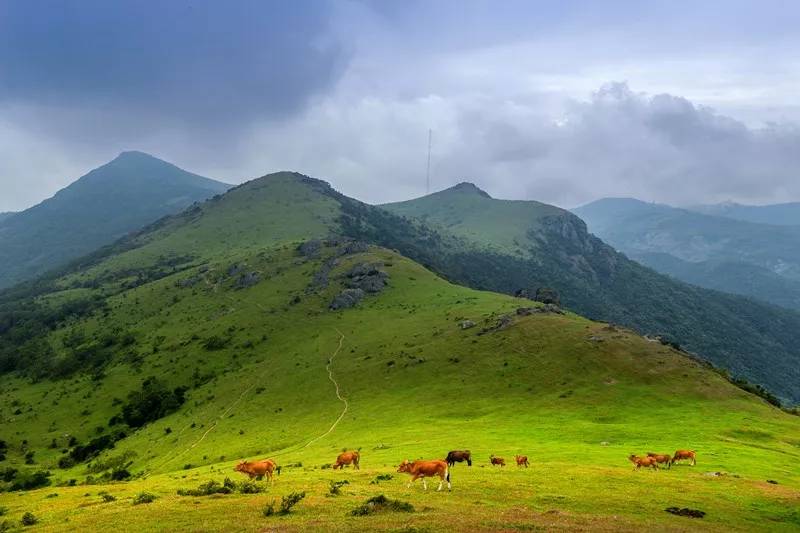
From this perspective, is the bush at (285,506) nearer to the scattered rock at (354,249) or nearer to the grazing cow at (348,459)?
the grazing cow at (348,459)

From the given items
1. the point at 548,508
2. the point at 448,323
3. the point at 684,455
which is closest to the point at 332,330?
the point at 448,323

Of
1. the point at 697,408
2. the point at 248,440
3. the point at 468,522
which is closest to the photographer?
the point at 468,522

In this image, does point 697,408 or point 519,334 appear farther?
point 519,334

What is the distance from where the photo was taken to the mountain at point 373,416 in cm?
2855

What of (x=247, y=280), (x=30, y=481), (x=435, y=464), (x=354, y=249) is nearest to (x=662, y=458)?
(x=435, y=464)

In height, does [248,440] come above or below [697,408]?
below

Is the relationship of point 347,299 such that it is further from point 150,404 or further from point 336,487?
point 336,487

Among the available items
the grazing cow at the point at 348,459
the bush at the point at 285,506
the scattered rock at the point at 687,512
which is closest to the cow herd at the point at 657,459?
the scattered rock at the point at 687,512

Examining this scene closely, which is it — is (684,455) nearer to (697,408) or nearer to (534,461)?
(534,461)

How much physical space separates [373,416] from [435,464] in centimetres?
4478

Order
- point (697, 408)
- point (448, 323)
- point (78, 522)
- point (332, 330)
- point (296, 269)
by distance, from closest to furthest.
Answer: point (78, 522), point (697, 408), point (448, 323), point (332, 330), point (296, 269)

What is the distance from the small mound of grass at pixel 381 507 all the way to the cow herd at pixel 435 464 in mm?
5528

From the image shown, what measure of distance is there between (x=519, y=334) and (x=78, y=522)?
76.9m

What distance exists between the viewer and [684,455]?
42312 mm
